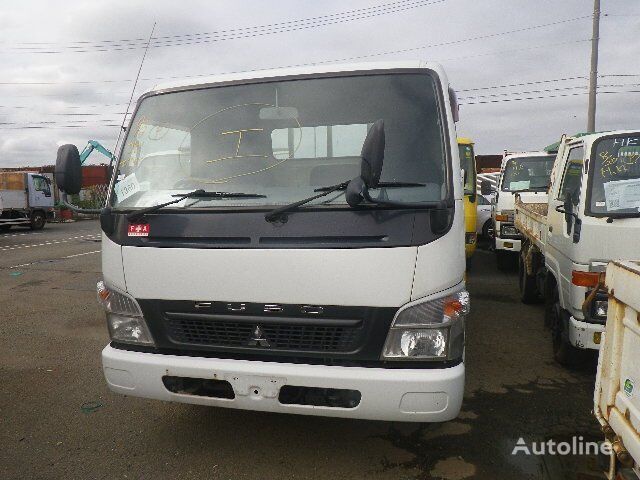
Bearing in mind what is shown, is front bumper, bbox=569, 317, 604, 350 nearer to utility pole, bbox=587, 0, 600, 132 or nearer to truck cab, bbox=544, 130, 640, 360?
truck cab, bbox=544, 130, 640, 360

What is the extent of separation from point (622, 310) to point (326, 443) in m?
1.88

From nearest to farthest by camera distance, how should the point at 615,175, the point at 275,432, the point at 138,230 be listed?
the point at 138,230, the point at 275,432, the point at 615,175

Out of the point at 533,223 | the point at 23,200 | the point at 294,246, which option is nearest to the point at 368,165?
the point at 294,246

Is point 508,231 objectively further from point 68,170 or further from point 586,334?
point 68,170

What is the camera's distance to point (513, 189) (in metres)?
9.13

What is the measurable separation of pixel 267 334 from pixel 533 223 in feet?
14.2

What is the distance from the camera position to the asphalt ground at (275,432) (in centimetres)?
291

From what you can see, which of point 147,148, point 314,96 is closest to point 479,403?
point 314,96

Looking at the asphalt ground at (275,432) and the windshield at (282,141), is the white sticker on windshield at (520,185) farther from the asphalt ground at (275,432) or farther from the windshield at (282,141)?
the windshield at (282,141)

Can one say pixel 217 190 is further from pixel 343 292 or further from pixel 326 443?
pixel 326 443

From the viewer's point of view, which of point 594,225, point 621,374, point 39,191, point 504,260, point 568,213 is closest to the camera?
point 621,374

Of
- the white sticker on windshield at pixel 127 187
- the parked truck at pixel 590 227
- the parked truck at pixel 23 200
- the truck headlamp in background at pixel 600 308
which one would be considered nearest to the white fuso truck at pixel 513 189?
the parked truck at pixel 590 227

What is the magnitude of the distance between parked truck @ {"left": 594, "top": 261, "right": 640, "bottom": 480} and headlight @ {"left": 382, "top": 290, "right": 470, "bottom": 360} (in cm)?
69

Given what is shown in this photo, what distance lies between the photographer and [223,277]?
103 inches
